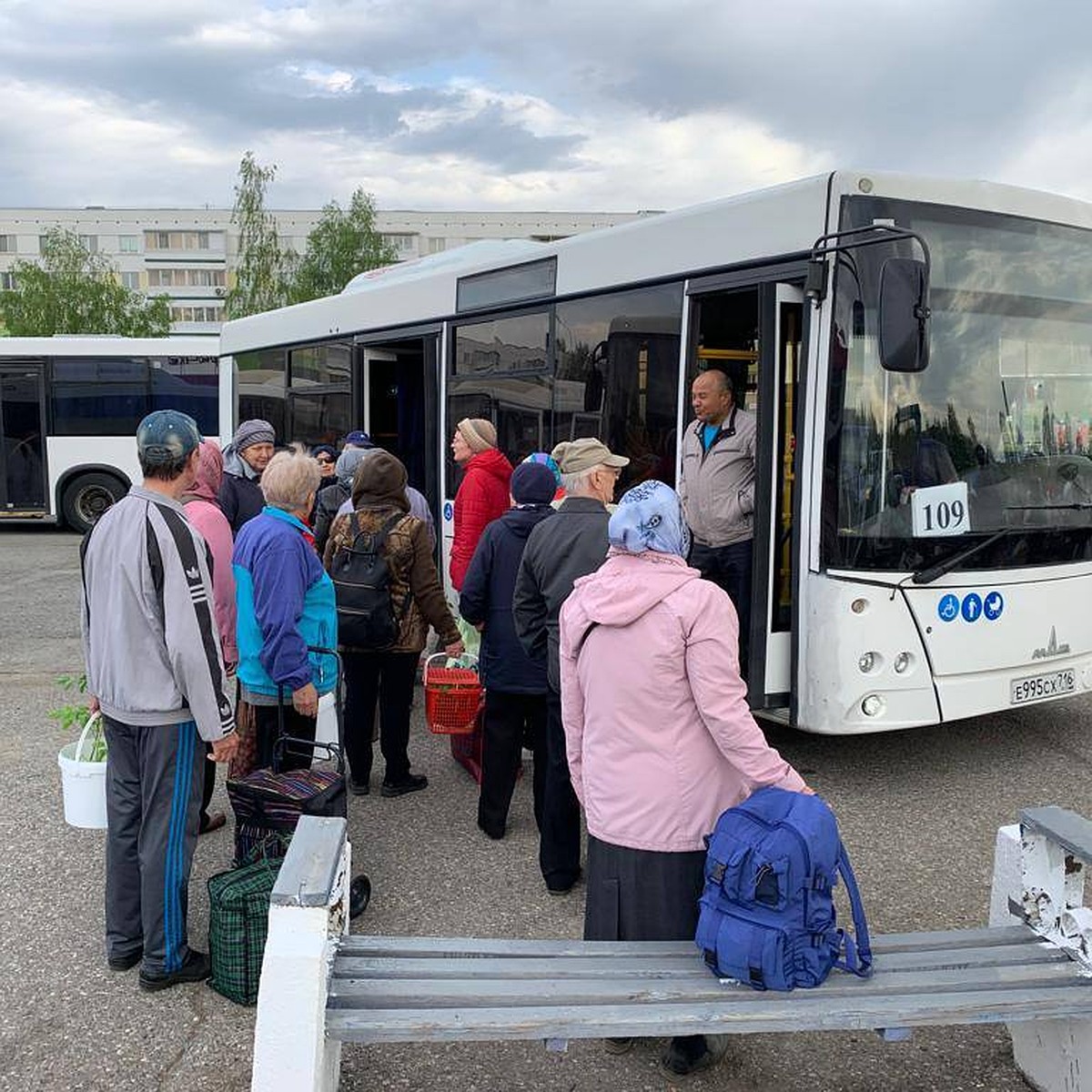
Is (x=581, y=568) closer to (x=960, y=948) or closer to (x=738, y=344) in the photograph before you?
(x=960, y=948)

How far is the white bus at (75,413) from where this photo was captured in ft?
58.3

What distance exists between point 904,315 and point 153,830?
3570mm

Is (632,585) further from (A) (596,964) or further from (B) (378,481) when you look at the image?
(B) (378,481)

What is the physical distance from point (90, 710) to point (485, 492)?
2.49 metres

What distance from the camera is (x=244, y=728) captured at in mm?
4566

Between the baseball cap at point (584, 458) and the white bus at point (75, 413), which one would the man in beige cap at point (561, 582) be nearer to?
the baseball cap at point (584, 458)

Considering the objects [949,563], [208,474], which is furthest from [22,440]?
[949,563]

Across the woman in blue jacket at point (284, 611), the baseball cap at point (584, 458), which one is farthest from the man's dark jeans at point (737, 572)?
the woman in blue jacket at point (284, 611)

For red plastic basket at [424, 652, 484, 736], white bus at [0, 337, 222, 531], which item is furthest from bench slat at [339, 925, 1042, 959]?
white bus at [0, 337, 222, 531]

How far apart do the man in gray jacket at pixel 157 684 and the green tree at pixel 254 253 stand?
123ft

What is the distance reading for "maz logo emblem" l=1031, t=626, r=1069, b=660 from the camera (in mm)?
5586

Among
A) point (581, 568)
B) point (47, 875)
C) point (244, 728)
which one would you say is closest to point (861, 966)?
point (581, 568)

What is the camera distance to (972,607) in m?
5.30

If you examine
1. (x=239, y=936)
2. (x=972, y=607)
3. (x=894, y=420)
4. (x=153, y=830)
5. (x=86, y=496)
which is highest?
(x=894, y=420)
